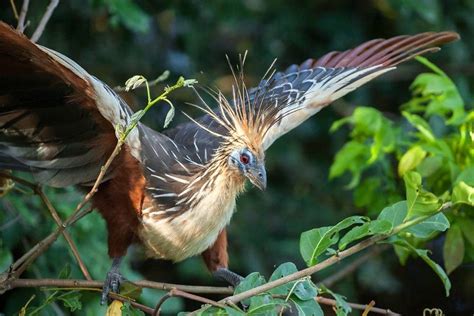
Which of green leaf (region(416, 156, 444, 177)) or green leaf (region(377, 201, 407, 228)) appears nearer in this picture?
green leaf (region(377, 201, 407, 228))

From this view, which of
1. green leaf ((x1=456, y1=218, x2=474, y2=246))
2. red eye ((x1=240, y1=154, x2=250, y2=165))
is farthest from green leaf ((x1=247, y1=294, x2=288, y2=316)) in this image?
green leaf ((x1=456, y1=218, x2=474, y2=246))

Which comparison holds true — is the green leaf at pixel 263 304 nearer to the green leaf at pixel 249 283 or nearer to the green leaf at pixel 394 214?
the green leaf at pixel 249 283

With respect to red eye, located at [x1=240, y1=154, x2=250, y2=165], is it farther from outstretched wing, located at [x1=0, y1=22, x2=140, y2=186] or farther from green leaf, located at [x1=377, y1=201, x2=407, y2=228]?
green leaf, located at [x1=377, y1=201, x2=407, y2=228]

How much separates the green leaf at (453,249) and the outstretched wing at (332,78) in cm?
73

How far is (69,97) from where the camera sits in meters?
3.20

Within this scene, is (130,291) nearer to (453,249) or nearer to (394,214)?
(394,214)

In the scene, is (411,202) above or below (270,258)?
above

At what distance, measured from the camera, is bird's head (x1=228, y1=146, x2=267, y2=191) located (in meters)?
3.34

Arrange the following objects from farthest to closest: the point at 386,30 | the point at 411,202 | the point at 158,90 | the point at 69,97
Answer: the point at 386,30 → the point at 158,90 → the point at 69,97 → the point at 411,202

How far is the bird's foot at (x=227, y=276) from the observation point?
3.61m

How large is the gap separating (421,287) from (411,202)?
5.43 feet

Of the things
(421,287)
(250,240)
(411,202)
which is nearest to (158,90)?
(250,240)

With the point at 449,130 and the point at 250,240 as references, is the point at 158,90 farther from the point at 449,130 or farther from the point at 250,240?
the point at 449,130

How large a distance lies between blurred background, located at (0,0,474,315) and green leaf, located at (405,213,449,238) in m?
1.58
